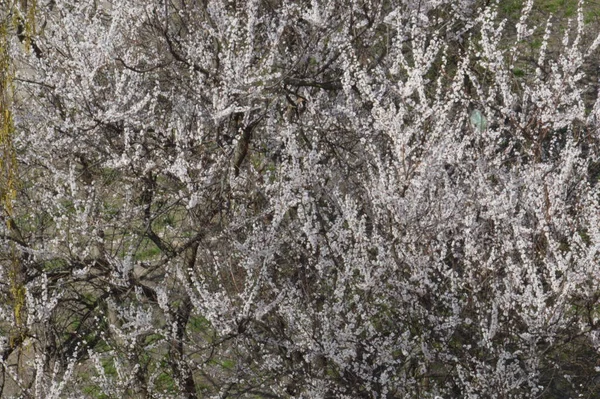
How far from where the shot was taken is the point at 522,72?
45.2 feet

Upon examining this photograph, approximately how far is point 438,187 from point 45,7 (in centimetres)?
426

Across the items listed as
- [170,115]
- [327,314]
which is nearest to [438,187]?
[327,314]

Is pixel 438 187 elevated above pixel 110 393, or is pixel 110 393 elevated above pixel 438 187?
pixel 438 187

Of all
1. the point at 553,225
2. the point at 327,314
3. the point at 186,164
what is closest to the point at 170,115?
the point at 186,164

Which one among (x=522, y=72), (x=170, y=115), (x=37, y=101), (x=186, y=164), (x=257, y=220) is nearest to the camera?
(x=186, y=164)

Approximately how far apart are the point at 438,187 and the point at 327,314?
155 cm

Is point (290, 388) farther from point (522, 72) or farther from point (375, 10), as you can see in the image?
point (522, 72)

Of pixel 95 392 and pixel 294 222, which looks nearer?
pixel 294 222

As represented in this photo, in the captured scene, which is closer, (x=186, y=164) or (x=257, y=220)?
(x=186, y=164)

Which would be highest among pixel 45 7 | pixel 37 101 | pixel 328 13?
pixel 45 7

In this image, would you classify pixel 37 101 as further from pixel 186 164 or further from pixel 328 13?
pixel 328 13

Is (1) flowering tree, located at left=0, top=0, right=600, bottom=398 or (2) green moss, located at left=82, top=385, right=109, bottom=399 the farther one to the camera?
(2) green moss, located at left=82, top=385, right=109, bottom=399

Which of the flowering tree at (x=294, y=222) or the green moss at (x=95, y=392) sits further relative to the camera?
the green moss at (x=95, y=392)

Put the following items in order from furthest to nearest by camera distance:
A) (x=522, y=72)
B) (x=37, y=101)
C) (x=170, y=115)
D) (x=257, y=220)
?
1. (x=522, y=72)
2. (x=37, y=101)
3. (x=170, y=115)
4. (x=257, y=220)
